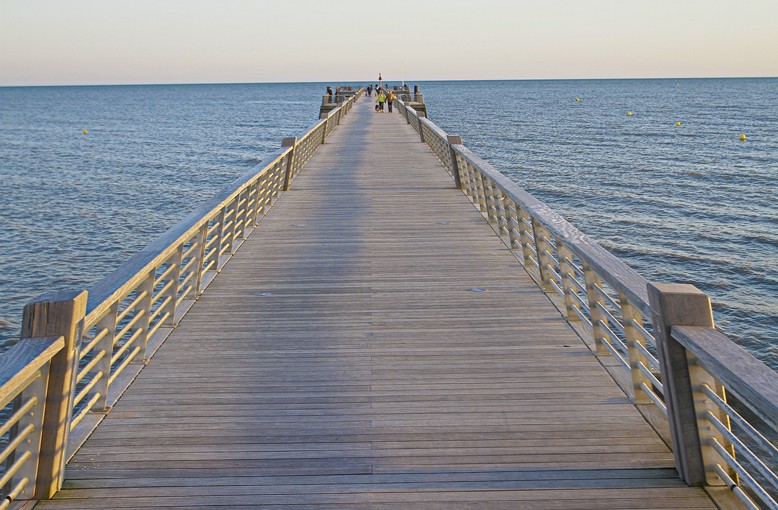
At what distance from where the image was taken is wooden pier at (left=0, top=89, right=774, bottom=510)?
3484 millimetres

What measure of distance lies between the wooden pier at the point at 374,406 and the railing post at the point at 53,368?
5.5 inches

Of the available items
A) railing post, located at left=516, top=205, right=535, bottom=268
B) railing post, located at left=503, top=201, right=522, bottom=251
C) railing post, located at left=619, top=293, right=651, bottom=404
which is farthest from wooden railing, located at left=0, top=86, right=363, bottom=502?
railing post, located at left=503, top=201, right=522, bottom=251

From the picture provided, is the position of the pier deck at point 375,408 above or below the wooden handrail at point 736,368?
below

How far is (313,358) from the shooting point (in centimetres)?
529

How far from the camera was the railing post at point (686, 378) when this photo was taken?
133 inches

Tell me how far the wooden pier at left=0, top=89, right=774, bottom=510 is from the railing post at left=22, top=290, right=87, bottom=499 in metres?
0.14

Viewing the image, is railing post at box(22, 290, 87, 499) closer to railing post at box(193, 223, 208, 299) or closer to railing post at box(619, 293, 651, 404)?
railing post at box(619, 293, 651, 404)

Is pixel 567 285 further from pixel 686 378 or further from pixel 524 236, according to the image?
pixel 686 378

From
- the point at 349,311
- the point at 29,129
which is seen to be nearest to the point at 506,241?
the point at 349,311

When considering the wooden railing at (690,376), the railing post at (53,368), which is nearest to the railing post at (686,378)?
the wooden railing at (690,376)

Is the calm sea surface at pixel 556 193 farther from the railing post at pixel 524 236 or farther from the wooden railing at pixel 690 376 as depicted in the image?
the wooden railing at pixel 690 376

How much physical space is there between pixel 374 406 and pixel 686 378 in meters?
1.79

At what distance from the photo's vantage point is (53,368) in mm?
3408

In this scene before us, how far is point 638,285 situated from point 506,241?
5.16m
